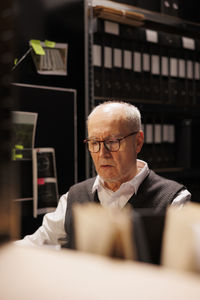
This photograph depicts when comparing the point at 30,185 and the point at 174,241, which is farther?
the point at 30,185

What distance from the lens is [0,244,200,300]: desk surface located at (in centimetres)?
40

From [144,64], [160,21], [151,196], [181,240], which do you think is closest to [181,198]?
[151,196]

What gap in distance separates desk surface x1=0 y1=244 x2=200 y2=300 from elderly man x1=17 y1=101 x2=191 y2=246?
104 centimetres

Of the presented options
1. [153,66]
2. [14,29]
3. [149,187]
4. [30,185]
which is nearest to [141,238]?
[14,29]

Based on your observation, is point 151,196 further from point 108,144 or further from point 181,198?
point 108,144

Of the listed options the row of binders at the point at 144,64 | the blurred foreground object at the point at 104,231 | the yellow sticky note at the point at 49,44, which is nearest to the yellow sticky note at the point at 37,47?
the yellow sticky note at the point at 49,44

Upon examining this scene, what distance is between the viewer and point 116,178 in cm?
154

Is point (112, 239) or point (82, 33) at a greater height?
point (82, 33)

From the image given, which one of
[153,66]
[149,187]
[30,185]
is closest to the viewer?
[149,187]

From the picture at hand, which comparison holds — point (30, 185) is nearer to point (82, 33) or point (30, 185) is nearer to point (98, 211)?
point (82, 33)

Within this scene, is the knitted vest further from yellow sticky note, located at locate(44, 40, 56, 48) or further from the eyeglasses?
yellow sticky note, located at locate(44, 40, 56, 48)

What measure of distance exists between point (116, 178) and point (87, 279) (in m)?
1.11

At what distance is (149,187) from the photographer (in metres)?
1.52

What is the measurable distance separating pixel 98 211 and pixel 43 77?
6.74 ft
